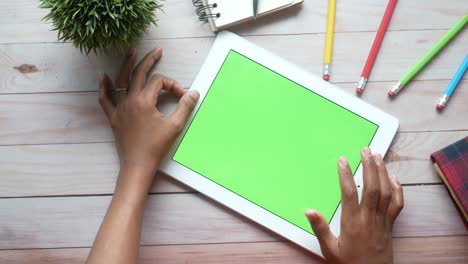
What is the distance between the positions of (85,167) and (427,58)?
57 centimetres

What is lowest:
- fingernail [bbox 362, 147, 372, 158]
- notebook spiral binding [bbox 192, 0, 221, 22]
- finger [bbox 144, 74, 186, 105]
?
fingernail [bbox 362, 147, 372, 158]

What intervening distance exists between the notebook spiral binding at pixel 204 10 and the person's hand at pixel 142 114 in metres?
0.09

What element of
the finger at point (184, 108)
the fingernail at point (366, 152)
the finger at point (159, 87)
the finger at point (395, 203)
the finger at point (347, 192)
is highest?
the finger at point (159, 87)

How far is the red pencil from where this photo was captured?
0.65m

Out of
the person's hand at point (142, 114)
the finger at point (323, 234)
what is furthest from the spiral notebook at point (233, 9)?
the finger at point (323, 234)

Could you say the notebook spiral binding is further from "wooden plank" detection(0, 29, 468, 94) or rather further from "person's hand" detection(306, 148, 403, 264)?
"person's hand" detection(306, 148, 403, 264)

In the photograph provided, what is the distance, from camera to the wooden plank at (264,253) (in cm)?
63

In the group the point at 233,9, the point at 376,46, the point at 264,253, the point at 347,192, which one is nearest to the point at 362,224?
the point at 347,192

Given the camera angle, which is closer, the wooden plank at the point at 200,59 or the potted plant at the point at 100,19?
the potted plant at the point at 100,19

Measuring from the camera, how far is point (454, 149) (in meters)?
0.63

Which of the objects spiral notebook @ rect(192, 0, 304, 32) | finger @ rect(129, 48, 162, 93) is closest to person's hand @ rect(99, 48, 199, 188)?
finger @ rect(129, 48, 162, 93)

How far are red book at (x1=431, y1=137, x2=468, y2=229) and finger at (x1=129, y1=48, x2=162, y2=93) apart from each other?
18.3 inches

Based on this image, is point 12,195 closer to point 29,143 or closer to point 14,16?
point 29,143

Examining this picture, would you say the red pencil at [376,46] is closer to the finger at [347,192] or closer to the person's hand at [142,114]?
the finger at [347,192]
